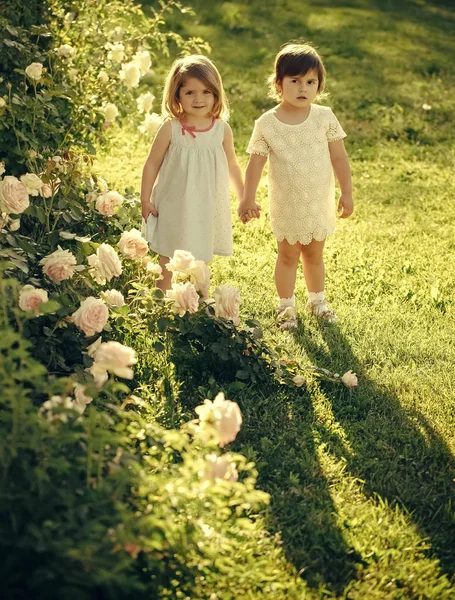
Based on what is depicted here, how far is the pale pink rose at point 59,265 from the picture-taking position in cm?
317

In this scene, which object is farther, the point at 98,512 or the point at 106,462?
the point at 106,462

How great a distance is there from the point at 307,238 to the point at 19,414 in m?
2.19

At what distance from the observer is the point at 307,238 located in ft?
13.3

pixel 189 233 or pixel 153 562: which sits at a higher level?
pixel 189 233

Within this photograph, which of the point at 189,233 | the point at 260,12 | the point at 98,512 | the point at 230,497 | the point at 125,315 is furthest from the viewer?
the point at 260,12

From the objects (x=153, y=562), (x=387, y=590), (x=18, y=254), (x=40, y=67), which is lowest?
(x=387, y=590)

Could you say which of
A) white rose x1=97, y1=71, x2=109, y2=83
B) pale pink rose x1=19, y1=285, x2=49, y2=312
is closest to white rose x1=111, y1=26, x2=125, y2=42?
white rose x1=97, y1=71, x2=109, y2=83

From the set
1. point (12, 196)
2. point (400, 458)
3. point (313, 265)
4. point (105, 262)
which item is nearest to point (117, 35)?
point (313, 265)

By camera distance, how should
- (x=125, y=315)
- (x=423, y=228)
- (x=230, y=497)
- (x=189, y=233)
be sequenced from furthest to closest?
1. (x=423, y=228)
2. (x=189, y=233)
3. (x=125, y=315)
4. (x=230, y=497)

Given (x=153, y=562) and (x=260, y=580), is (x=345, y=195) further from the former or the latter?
(x=153, y=562)

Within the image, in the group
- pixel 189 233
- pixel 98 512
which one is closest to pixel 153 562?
pixel 98 512

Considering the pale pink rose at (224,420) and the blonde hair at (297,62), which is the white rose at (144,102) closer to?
the blonde hair at (297,62)

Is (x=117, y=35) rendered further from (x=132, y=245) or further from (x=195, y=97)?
(x=132, y=245)

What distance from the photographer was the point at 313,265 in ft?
13.7
